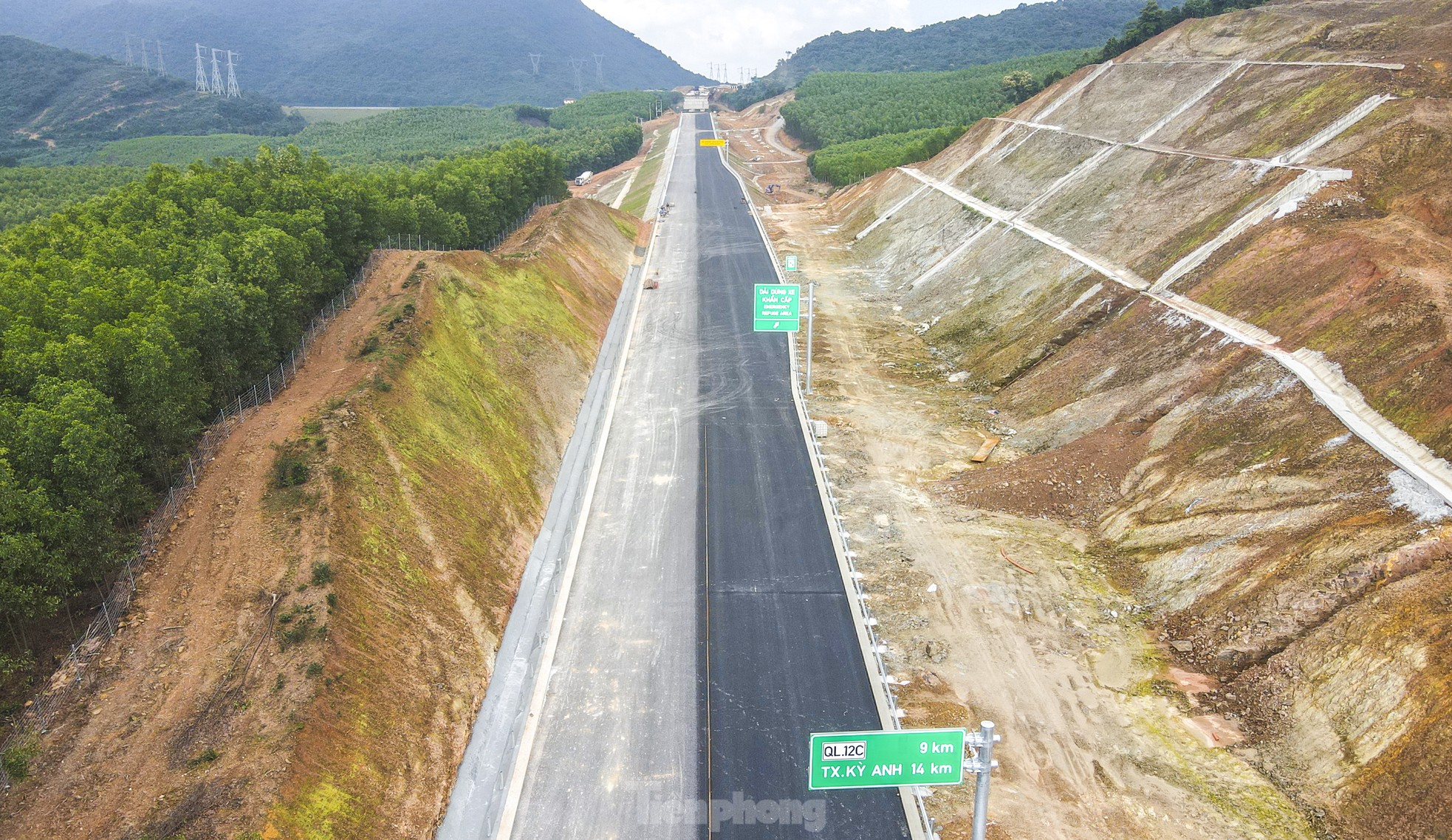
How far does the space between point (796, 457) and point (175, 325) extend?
23477 millimetres

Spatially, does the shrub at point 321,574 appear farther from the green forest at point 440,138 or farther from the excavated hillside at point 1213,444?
the green forest at point 440,138

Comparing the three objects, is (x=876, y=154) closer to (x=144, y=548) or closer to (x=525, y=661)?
(x=525, y=661)

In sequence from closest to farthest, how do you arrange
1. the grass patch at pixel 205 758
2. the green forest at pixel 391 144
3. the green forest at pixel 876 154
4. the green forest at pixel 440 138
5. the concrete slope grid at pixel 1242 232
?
the grass patch at pixel 205 758, the concrete slope grid at pixel 1242 232, the green forest at pixel 391 144, the green forest at pixel 876 154, the green forest at pixel 440 138

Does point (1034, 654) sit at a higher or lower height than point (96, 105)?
lower

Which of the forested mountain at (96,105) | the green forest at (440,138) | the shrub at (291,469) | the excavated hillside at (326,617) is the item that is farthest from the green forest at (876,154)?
the forested mountain at (96,105)

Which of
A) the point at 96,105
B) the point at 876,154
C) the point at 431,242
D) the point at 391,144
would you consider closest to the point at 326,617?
the point at 431,242

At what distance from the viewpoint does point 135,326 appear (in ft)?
78.9

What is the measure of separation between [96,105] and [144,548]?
195773 millimetres

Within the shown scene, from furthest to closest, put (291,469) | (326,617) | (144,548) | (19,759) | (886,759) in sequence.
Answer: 1. (291,469)
2. (144,548)
3. (326,617)
4. (19,759)
5. (886,759)

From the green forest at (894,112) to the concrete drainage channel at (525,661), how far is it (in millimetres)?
65279

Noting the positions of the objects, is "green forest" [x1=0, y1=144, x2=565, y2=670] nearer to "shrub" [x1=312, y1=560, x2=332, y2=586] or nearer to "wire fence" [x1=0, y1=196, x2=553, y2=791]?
"wire fence" [x1=0, y1=196, x2=553, y2=791]

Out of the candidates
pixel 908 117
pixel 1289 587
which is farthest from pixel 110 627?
pixel 908 117

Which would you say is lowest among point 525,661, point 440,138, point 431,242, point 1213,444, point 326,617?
point 525,661

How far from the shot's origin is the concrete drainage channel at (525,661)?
19016mm
